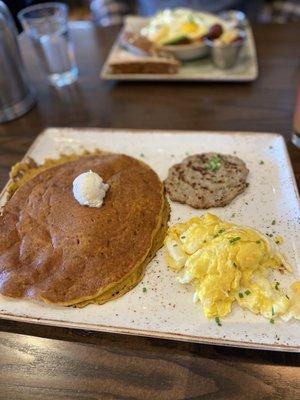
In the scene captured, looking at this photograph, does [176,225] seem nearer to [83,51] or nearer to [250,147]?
[250,147]

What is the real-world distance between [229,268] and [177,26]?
1709 mm

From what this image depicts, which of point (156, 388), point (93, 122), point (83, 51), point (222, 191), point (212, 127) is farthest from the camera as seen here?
point (83, 51)

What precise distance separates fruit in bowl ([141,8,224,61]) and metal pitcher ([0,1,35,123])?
2.66ft

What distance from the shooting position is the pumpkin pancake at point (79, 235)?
3.81ft

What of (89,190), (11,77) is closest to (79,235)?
(89,190)

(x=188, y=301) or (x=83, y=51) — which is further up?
(x=83, y=51)

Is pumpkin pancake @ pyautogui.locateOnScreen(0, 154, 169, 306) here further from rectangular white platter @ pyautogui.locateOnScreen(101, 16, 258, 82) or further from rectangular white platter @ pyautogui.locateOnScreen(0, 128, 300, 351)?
rectangular white platter @ pyautogui.locateOnScreen(101, 16, 258, 82)

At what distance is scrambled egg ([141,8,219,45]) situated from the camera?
2.19 m

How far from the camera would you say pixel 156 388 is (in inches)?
38.0

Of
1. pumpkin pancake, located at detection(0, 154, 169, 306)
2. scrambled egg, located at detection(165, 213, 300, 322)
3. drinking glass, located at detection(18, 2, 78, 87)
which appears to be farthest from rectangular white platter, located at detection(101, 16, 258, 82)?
scrambled egg, located at detection(165, 213, 300, 322)

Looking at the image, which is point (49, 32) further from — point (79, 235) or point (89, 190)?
point (79, 235)

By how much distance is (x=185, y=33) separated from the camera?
219 centimetres

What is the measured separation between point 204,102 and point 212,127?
0.24 metres

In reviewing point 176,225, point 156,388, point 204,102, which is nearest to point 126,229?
Result: point 176,225
